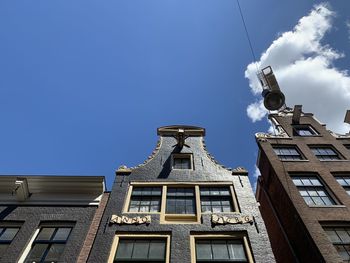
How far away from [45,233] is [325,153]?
18.1 meters

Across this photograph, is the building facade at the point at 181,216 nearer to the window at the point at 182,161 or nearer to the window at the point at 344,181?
the window at the point at 182,161

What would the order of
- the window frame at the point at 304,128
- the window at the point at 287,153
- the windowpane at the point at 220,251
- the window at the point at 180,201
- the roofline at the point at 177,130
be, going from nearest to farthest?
the windowpane at the point at 220,251
the window at the point at 180,201
the window at the point at 287,153
the roofline at the point at 177,130
the window frame at the point at 304,128

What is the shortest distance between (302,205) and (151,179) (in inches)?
315

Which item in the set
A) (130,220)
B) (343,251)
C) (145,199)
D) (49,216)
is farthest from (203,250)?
(49,216)

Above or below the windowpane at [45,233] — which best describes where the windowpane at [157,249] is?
below

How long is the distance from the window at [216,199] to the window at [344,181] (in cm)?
713

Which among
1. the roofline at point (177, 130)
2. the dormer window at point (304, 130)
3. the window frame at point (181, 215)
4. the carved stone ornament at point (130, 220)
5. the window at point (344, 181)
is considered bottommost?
the carved stone ornament at point (130, 220)

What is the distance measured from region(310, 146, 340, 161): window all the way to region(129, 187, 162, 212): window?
11.7m

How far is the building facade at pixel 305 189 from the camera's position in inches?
476

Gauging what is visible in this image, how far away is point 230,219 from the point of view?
38.9 feet

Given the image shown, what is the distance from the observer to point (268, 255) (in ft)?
33.8

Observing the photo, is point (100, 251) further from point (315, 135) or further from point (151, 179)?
point (315, 135)

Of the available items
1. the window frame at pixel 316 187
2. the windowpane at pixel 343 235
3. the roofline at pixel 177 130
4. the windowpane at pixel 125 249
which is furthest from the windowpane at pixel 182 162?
the windowpane at pixel 343 235

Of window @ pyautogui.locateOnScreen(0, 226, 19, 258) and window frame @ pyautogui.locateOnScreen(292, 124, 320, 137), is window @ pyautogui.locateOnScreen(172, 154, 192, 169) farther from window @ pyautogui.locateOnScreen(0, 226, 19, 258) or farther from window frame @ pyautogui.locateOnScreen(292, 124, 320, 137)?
window frame @ pyautogui.locateOnScreen(292, 124, 320, 137)
